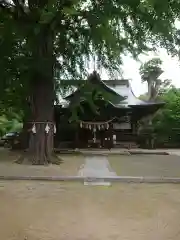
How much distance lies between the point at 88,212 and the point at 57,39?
1151 cm

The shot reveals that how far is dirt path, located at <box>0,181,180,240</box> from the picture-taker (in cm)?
571

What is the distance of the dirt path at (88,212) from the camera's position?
225 inches

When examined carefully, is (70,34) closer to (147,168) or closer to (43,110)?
(43,110)

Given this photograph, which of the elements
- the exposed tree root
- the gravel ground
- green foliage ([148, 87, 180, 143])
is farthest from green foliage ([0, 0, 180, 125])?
green foliage ([148, 87, 180, 143])

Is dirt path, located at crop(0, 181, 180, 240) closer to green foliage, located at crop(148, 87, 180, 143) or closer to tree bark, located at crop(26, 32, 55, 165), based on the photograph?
tree bark, located at crop(26, 32, 55, 165)

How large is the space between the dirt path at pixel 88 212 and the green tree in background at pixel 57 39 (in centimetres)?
602

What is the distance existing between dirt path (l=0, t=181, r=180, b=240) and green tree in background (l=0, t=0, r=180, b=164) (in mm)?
6023

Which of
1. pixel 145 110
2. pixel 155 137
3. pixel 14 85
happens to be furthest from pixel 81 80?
pixel 155 137

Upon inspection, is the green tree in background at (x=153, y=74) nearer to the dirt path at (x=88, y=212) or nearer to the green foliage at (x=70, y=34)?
the green foliage at (x=70, y=34)

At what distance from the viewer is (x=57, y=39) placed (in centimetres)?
1727

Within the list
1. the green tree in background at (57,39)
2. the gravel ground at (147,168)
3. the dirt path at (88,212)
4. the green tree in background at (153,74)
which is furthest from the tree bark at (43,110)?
the green tree in background at (153,74)

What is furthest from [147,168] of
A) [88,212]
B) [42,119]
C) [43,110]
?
[88,212]

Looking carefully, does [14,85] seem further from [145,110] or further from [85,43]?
[145,110]

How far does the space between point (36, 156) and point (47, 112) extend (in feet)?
7.28
